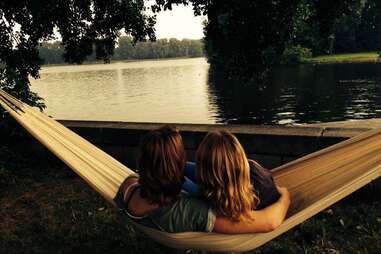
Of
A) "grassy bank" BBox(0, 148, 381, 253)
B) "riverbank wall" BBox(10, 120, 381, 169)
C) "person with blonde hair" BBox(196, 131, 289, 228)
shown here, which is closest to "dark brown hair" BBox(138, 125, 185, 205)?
"person with blonde hair" BBox(196, 131, 289, 228)

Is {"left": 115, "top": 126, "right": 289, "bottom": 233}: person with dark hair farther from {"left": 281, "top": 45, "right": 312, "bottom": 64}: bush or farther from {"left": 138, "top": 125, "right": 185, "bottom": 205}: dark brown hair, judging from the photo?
{"left": 281, "top": 45, "right": 312, "bottom": 64}: bush

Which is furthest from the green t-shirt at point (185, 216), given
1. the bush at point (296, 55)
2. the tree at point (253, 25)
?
the bush at point (296, 55)

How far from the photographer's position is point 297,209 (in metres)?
3.59

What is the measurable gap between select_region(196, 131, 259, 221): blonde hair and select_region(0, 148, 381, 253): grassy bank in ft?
5.22

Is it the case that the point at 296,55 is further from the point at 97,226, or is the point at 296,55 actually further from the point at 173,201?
the point at 173,201

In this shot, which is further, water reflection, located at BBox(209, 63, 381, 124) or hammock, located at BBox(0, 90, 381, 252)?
water reflection, located at BBox(209, 63, 381, 124)

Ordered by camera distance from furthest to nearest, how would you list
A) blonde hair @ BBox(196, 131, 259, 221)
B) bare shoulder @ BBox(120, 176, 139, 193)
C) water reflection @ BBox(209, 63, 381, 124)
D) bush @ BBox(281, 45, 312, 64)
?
1. bush @ BBox(281, 45, 312, 64)
2. water reflection @ BBox(209, 63, 381, 124)
3. bare shoulder @ BBox(120, 176, 139, 193)
4. blonde hair @ BBox(196, 131, 259, 221)

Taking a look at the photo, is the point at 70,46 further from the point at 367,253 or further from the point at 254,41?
the point at 367,253

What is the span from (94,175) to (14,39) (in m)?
4.64

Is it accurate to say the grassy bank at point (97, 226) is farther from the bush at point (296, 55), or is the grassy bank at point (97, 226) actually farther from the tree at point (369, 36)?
the tree at point (369, 36)

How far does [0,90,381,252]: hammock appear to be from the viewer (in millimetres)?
3309

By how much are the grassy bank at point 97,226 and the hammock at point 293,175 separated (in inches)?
34.7

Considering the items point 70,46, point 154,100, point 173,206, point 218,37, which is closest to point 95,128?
point 70,46

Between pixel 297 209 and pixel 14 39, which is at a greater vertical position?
pixel 14 39
